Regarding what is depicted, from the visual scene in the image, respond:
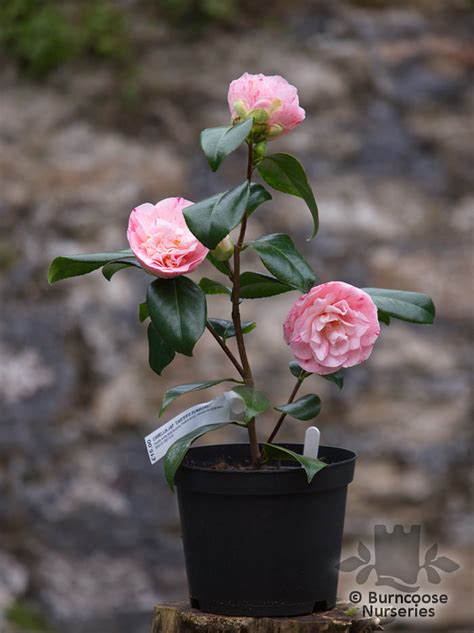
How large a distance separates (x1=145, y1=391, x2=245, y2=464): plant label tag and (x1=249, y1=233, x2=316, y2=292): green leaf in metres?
0.16

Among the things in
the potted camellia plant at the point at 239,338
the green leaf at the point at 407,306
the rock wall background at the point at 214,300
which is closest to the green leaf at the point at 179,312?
the potted camellia plant at the point at 239,338

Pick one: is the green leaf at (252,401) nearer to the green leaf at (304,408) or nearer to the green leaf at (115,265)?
the green leaf at (304,408)

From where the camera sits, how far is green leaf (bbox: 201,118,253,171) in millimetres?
993

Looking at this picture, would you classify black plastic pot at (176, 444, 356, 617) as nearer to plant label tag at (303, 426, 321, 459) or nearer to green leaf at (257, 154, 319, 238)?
plant label tag at (303, 426, 321, 459)

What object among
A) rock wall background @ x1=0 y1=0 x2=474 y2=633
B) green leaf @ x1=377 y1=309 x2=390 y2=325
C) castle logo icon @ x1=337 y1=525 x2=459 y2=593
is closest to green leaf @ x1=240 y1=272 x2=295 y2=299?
green leaf @ x1=377 y1=309 x2=390 y2=325

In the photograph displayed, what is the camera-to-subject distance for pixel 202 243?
1.01m

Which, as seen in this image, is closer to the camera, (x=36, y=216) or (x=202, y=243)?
(x=202, y=243)

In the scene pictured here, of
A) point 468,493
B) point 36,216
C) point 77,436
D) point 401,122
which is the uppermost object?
point 401,122

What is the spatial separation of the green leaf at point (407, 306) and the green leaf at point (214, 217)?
22 cm

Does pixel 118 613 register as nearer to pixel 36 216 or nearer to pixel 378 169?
pixel 36 216

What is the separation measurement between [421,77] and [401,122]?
0.50 feet

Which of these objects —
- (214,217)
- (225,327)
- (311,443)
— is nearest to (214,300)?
(225,327)

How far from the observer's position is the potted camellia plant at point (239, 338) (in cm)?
106

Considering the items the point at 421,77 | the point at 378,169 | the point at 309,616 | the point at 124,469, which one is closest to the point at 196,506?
the point at 309,616
